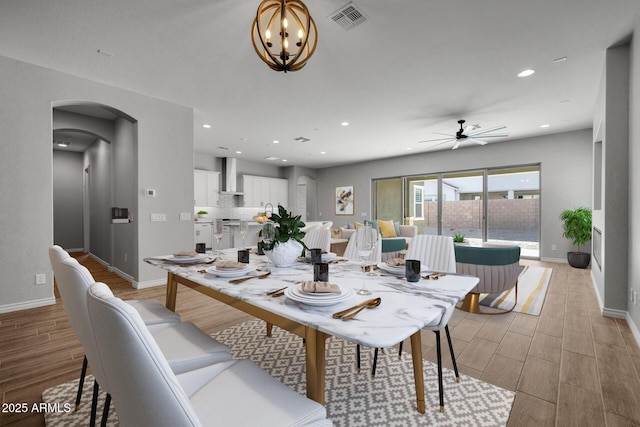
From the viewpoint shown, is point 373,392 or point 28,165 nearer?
point 373,392

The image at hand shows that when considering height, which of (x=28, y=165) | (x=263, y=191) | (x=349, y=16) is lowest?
(x=28, y=165)

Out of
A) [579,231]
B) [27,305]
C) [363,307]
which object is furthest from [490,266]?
[27,305]

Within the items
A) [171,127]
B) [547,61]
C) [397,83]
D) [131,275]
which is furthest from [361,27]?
[131,275]

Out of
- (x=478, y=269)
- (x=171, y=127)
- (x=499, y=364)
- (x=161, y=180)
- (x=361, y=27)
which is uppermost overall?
(x=361, y=27)

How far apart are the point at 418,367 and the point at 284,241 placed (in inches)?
35.5

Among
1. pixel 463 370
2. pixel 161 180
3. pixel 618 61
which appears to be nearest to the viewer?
pixel 463 370

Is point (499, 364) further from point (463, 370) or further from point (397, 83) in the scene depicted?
point (397, 83)

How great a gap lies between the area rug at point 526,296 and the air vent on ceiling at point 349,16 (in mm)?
3156

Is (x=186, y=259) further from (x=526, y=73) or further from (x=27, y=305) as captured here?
(x=526, y=73)

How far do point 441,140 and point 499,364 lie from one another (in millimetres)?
5259

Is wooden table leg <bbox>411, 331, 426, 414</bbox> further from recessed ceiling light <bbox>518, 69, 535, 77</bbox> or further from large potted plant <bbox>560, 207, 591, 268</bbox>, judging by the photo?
large potted plant <bbox>560, 207, 591, 268</bbox>

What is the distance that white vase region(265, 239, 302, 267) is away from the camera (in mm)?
1604

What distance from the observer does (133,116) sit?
12.3 feet

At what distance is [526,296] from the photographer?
354 centimetres
